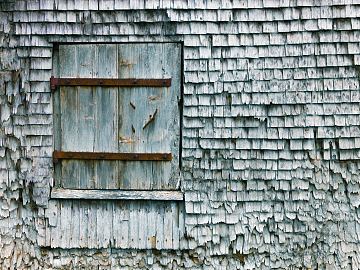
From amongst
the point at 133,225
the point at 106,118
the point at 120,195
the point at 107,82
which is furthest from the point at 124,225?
the point at 107,82

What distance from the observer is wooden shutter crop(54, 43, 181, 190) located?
4504mm

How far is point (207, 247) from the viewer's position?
180 inches

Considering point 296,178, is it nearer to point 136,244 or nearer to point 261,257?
point 261,257

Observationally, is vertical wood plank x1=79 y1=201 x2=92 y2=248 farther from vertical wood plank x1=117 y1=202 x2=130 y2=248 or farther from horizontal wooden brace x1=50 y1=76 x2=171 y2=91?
horizontal wooden brace x1=50 y1=76 x2=171 y2=91

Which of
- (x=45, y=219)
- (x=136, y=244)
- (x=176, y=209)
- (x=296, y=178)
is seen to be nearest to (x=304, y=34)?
(x=296, y=178)

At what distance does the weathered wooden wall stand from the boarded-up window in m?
0.10

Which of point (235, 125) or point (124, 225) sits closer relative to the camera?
point (235, 125)

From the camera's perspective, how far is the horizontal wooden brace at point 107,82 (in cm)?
449

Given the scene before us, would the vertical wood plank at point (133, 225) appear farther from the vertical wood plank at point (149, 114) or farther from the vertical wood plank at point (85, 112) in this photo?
the vertical wood plank at point (85, 112)

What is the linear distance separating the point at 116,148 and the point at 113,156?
0.25 ft

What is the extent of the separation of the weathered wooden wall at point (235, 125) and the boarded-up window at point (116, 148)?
0.32 feet

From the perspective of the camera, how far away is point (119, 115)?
4.54m

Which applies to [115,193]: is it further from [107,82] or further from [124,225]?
[107,82]

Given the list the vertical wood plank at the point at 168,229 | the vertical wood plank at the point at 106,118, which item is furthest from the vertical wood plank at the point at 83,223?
the vertical wood plank at the point at 168,229
